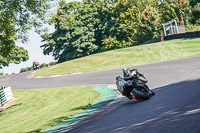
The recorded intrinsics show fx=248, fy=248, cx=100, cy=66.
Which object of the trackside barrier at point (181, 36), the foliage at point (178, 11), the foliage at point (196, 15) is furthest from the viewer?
the foliage at point (178, 11)

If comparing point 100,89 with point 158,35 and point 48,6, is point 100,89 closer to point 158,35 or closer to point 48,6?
point 48,6

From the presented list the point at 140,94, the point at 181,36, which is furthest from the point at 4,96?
the point at 181,36

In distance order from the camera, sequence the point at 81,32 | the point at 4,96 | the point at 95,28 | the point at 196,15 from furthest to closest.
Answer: the point at 95,28 < the point at 81,32 < the point at 196,15 < the point at 4,96

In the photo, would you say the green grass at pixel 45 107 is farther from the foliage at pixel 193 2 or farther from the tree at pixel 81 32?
the tree at pixel 81 32

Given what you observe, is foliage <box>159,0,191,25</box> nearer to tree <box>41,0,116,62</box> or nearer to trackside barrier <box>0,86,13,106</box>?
tree <box>41,0,116,62</box>

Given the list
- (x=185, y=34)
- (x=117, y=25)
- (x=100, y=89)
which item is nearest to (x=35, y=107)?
(x=100, y=89)

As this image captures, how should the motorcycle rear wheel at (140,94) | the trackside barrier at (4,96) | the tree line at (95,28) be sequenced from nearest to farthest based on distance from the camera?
the motorcycle rear wheel at (140,94) → the trackside barrier at (4,96) → the tree line at (95,28)

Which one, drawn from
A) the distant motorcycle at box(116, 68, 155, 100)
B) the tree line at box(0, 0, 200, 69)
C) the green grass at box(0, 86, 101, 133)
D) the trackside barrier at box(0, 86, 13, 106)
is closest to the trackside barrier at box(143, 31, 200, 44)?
the tree line at box(0, 0, 200, 69)

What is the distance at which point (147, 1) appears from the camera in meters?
64.0

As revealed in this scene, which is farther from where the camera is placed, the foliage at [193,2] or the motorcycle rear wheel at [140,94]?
the foliage at [193,2]

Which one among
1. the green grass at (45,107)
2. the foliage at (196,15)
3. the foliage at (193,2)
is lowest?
the green grass at (45,107)

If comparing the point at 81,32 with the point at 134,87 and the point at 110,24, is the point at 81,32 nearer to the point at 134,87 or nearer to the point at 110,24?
the point at 110,24

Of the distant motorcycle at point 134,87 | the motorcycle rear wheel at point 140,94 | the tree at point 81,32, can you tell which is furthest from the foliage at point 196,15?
the motorcycle rear wheel at point 140,94

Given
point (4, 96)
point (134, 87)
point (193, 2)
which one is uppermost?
point (193, 2)
